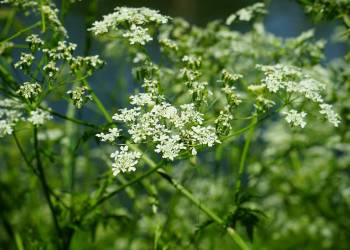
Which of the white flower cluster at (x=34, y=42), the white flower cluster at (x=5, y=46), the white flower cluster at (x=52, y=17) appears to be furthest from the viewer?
the white flower cluster at (x=5, y=46)

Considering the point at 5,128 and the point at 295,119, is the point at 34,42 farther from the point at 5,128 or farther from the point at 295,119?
the point at 295,119

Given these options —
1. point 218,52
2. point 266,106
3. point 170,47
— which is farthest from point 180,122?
point 218,52

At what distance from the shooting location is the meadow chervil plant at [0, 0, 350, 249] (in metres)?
2.88

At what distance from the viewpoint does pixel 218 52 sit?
172 inches

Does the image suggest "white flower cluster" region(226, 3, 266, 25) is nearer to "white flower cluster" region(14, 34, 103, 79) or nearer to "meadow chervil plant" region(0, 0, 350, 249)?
"meadow chervil plant" region(0, 0, 350, 249)

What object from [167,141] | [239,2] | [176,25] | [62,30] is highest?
[239,2]

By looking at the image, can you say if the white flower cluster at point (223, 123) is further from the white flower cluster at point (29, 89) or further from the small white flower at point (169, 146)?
the white flower cluster at point (29, 89)

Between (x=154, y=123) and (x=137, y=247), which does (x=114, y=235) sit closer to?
(x=137, y=247)

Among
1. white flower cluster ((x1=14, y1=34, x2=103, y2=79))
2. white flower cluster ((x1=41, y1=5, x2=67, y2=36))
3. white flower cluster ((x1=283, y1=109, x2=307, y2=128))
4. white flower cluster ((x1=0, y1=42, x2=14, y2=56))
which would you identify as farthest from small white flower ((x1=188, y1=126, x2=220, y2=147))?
white flower cluster ((x1=0, y1=42, x2=14, y2=56))

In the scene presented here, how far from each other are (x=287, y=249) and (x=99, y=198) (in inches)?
143

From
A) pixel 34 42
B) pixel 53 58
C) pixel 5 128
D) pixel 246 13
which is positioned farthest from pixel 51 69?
pixel 246 13

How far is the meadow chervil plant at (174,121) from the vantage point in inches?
113

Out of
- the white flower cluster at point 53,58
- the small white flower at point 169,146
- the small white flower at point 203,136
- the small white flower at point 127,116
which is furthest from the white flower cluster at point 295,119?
the white flower cluster at point 53,58

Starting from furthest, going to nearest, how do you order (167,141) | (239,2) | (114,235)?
(239,2), (114,235), (167,141)
